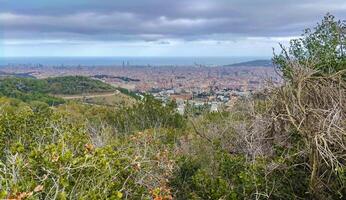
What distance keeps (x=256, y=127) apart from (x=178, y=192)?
7.69ft

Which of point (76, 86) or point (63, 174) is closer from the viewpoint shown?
point (63, 174)

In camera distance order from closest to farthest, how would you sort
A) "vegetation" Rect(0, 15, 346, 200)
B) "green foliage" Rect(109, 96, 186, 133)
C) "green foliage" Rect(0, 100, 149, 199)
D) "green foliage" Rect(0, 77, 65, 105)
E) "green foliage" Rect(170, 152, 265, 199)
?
1. "green foliage" Rect(0, 100, 149, 199)
2. "vegetation" Rect(0, 15, 346, 200)
3. "green foliage" Rect(170, 152, 265, 199)
4. "green foliage" Rect(109, 96, 186, 133)
5. "green foliage" Rect(0, 77, 65, 105)

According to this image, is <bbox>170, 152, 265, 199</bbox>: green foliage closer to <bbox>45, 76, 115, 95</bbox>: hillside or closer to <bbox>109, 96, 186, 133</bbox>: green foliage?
<bbox>109, 96, 186, 133</bbox>: green foliage

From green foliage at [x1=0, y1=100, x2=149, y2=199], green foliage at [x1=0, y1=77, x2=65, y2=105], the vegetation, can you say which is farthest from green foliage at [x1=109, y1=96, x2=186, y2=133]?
green foliage at [x1=0, y1=77, x2=65, y2=105]

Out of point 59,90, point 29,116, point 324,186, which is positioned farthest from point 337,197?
point 59,90

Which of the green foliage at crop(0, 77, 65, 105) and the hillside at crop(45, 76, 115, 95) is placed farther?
the hillside at crop(45, 76, 115, 95)

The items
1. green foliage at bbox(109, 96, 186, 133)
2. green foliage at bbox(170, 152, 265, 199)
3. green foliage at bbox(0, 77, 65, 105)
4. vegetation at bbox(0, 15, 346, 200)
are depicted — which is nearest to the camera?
vegetation at bbox(0, 15, 346, 200)

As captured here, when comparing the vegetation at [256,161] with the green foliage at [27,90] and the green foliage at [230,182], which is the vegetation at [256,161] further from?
the green foliage at [27,90]

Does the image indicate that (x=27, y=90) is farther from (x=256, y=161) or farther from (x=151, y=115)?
(x=256, y=161)

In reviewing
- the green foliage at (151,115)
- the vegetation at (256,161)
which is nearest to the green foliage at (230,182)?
the vegetation at (256,161)

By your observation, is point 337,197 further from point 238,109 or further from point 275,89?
point 238,109

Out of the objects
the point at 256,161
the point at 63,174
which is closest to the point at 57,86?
the point at 256,161

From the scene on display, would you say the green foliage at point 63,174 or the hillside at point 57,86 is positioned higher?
the green foliage at point 63,174

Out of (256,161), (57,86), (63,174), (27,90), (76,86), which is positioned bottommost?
(76,86)
